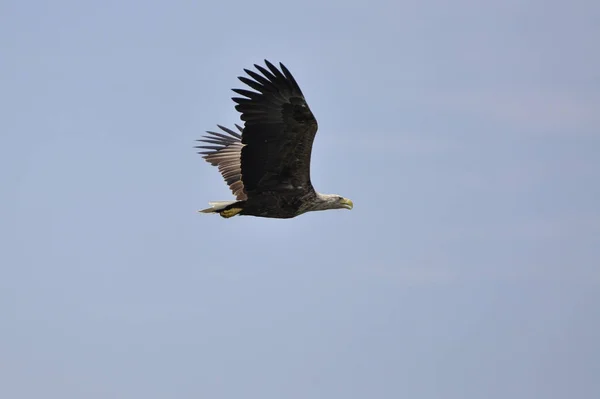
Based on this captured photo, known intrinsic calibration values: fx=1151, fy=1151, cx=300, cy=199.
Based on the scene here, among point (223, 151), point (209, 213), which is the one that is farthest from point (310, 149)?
point (223, 151)

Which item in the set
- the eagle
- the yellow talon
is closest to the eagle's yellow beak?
the eagle

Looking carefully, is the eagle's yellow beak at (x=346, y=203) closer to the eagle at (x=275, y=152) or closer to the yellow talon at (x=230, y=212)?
the eagle at (x=275, y=152)

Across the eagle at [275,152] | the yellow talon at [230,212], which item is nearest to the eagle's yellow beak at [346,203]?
the eagle at [275,152]

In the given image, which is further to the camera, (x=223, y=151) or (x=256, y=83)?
(x=223, y=151)

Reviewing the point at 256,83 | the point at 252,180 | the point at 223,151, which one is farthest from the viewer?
the point at 223,151

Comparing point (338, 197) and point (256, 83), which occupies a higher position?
point (256, 83)

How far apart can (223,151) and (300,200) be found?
3.78m

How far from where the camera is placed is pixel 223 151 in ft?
73.4

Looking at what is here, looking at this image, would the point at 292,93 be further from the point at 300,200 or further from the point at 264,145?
the point at 300,200

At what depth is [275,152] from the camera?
18.2m

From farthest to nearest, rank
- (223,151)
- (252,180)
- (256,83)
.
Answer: (223,151) < (252,180) < (256,83)

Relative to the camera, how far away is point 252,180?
18703mm

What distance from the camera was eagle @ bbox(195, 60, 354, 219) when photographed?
17500 mm

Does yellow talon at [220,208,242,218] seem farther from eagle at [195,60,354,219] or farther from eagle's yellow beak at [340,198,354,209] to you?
eagle's yellow beak at [340,198,354,209]
